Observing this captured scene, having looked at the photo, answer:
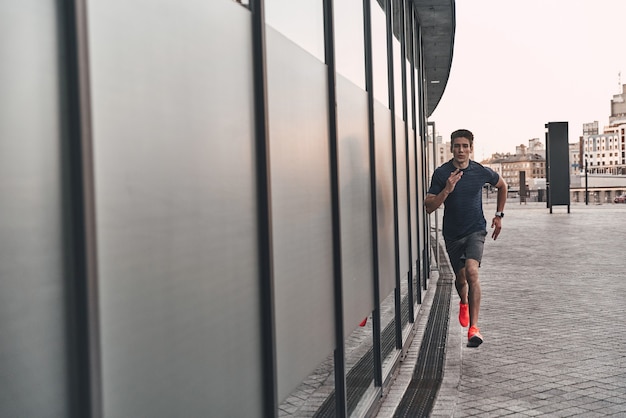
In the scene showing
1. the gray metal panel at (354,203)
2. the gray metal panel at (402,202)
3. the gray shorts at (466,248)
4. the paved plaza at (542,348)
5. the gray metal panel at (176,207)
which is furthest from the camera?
the gray metal panel at (402,202)

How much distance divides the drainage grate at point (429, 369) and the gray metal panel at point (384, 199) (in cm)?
68

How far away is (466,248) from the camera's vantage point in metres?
7.12

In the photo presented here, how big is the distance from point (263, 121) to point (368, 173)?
2.68m

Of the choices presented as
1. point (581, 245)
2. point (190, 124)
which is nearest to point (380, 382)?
point (190, 124)

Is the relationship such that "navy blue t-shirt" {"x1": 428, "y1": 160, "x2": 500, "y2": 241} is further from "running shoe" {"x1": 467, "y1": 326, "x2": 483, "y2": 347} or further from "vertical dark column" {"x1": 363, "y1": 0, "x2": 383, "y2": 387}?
"vertical dark column" {"x1": 363, "y1": 0, "x2": 383, "y2": 387}

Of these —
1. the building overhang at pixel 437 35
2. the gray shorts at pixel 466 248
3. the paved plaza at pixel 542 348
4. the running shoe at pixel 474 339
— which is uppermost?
the building overhang at pixel 437 35

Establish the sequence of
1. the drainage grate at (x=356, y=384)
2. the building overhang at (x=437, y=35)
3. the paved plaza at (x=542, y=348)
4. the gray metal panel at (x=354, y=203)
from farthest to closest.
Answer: the building overhang at (x=437, y=35), the paved plaza at (x=542, y=348), the gray metal panel at (x=354, y=203), the drainage grate at (x=356, y=384)

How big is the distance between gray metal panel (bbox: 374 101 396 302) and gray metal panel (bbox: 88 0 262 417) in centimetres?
327

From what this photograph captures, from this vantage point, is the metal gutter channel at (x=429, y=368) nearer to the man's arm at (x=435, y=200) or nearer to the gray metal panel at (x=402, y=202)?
the gray metal panel at (x=402, y=202)

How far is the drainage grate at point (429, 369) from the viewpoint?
Answer: 16.9 feet

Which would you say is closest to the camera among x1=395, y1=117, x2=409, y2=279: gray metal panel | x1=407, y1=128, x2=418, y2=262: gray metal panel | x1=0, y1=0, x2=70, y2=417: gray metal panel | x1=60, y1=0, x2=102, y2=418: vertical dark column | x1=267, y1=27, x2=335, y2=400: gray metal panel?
x1=0, y1=0, x2=70, y2=417: gray metal panel

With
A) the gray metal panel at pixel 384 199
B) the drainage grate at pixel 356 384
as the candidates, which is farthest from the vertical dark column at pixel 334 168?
the gray metal panel at pixel 384 199

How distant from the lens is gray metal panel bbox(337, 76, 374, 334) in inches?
172

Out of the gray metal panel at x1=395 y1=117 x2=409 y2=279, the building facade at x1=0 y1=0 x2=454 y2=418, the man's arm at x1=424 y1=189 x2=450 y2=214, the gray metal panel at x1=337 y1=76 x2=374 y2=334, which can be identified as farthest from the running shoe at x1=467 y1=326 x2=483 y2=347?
the building facade at x1=0 y1=0 x2=454 y2=418
